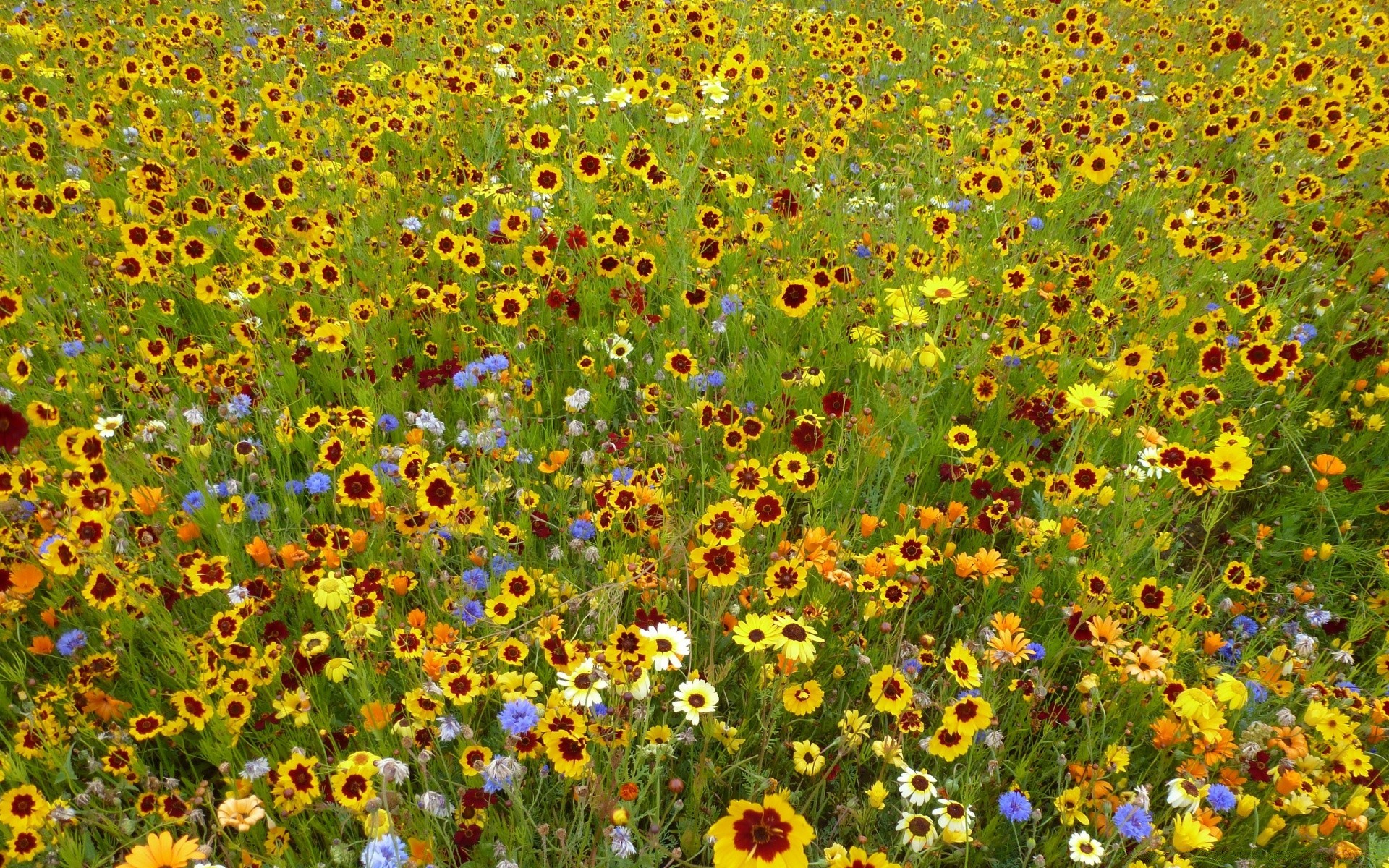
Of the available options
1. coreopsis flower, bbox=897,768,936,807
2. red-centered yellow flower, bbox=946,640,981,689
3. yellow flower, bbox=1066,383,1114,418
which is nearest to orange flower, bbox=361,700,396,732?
coreopsis flower, bbox=897,768,936,807

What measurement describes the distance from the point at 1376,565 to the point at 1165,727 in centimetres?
144

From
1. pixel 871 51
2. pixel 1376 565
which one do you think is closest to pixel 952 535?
pixel 1376 565

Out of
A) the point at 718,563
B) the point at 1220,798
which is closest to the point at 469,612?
the point at 718,563

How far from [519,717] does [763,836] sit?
2.17 feet

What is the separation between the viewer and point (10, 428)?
4.56 feet

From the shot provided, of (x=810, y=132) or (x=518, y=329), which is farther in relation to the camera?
(x=810, y=132)

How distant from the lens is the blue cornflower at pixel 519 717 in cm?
156

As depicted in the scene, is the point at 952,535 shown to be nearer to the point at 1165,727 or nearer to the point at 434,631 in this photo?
the point at 1165,727

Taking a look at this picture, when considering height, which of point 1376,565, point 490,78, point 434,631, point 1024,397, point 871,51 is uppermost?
point 871,51

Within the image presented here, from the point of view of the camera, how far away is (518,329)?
3.05 m

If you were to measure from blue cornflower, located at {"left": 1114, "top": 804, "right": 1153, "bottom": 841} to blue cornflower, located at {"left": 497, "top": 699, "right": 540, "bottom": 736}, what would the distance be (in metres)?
1.25

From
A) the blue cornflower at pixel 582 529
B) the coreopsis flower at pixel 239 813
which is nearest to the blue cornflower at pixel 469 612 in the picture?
the blue cornflower at pixel 582 529

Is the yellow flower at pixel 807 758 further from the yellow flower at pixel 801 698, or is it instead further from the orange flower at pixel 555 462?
the orange flower at pixel 555 462

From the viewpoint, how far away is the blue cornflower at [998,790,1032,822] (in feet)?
5.30
